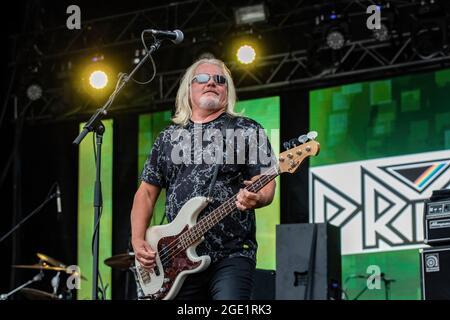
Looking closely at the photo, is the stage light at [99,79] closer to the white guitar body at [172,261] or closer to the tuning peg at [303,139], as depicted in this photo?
the white guitar body at [172,261]

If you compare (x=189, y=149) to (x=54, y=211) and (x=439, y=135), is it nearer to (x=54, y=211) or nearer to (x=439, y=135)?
(x=439, y=135)

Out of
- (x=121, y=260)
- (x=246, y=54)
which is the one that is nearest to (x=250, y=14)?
(x=246, y=54)

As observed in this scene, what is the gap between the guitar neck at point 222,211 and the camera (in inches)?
160

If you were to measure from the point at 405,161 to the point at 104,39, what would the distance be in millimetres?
3940

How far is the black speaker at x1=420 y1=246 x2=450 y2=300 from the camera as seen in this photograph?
5.62 meters

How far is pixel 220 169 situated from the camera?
13.8 feet

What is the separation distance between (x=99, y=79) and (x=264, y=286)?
364 cm

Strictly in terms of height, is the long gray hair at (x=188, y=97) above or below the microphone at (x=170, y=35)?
below

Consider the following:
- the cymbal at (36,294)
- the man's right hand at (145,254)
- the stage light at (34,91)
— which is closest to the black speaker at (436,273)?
the man's right hand at (145,254)

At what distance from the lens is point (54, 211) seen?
10836 mm

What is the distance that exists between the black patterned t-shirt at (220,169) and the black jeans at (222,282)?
49mm

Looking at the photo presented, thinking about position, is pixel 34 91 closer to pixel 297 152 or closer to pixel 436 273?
pixel 436 273

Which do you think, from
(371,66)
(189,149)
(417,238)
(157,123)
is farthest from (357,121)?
(189,149)

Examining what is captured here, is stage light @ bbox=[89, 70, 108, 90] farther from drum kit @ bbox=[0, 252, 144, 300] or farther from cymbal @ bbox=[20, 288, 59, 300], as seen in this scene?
cymbal @ bbox=[20, 288, 59, 300]
